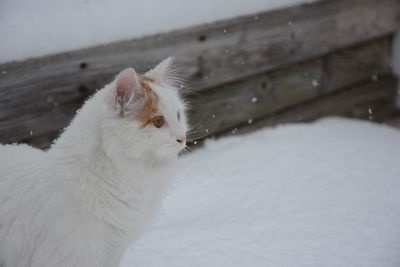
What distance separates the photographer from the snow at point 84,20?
3.08 metres

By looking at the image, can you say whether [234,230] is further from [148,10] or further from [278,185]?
[148,10]

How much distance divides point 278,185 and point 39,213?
1.87 m

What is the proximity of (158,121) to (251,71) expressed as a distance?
7.29 ft

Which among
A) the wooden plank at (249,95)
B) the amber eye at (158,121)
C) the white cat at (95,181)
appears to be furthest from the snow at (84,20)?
the amber eye at (158,121)

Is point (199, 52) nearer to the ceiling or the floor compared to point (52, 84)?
nearer to the ceiling

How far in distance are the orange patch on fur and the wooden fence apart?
4.10 ft

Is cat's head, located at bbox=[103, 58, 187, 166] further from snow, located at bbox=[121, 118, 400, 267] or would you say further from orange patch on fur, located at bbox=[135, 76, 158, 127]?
snow, located at bbox=[121, 118, 400, 267]

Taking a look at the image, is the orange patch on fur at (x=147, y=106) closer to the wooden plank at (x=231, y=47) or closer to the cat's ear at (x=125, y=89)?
the cat's ear at (x=125, y=89)

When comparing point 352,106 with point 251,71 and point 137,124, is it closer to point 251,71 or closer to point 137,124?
point 251,71

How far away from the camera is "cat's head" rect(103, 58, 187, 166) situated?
6.73ft

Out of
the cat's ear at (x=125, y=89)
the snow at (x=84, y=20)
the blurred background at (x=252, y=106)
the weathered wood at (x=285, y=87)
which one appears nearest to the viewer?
the cat's ear at (x=125, y=89)

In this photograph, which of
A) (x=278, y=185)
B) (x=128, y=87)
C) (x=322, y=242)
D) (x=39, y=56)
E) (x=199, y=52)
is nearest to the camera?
(x=128, y=87)

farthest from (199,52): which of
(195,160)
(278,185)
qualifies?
(278,185)

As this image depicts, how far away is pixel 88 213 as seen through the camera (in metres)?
2.09
